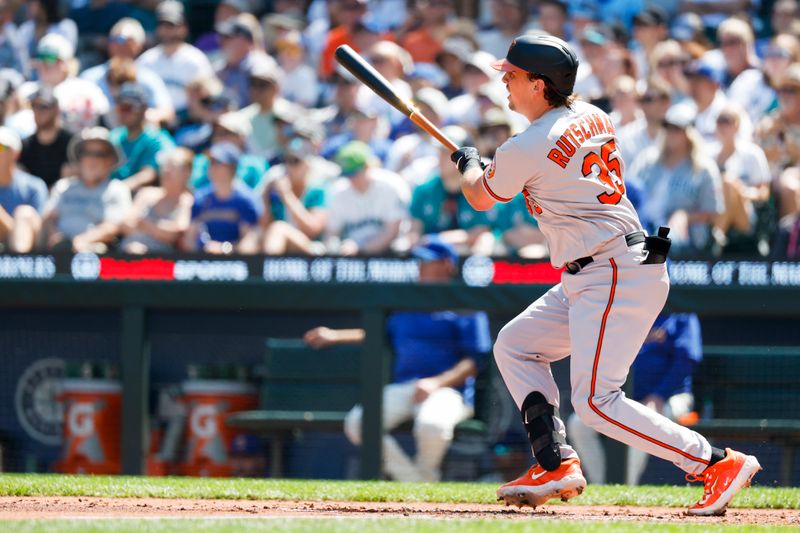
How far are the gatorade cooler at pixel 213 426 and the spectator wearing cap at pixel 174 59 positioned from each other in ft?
14.2

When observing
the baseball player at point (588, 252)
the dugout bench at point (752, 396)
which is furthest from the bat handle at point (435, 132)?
the dugout bench at point (752, 396)

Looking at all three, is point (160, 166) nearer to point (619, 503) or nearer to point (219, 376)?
point (219, 376)

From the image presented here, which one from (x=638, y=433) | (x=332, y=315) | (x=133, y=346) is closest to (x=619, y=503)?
(x=638, y=433)

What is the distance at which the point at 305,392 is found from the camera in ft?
25.7

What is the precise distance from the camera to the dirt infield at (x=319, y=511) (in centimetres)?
508

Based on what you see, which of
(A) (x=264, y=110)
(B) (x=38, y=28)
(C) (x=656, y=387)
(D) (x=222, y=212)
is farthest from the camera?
(B) (x=38, y=28)

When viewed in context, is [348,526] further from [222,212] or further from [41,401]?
[222,212]

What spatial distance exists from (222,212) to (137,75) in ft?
8.58

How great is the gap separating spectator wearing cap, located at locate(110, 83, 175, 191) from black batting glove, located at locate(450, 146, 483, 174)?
531 cm

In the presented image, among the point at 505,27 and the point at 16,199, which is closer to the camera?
the point at 16,199

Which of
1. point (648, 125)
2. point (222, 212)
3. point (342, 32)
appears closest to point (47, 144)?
point (222, 212)

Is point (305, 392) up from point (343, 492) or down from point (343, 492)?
up

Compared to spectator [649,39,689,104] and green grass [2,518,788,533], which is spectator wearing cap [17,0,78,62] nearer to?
spectator [649,39,689,104]

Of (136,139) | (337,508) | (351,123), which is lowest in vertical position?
(337,508)
